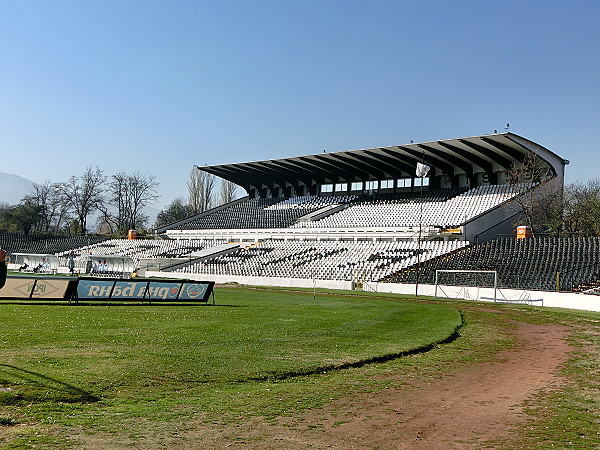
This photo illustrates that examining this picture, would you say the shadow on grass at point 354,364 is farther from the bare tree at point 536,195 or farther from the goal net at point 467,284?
the bare tree at point 536,195

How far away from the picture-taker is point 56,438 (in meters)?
7.77

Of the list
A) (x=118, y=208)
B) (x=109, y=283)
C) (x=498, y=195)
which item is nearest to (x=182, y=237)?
(x=118, y=208)

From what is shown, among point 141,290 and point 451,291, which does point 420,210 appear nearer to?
point 451,291

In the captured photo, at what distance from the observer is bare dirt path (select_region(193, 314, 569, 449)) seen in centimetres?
827

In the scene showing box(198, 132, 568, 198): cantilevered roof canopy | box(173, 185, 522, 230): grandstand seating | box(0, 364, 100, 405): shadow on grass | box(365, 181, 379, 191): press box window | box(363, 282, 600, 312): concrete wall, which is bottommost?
box(0, 364, 100, 405): shadow on grass

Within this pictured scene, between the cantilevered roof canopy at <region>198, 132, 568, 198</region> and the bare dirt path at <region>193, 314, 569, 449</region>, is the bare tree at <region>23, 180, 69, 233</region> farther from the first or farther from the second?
the bare dirt path at <region>193, 314, 569, 449</region>

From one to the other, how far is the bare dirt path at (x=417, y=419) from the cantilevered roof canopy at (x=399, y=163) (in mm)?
47324

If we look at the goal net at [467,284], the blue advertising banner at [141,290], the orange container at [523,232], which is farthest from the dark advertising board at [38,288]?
the orange container at [523,232]

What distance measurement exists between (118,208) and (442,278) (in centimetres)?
8018

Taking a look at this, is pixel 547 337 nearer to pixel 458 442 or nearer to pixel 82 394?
pixel 458 442

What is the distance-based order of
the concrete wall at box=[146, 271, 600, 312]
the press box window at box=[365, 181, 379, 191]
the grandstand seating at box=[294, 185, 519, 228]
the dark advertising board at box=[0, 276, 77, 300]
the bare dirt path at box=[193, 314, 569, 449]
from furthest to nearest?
the press box window at box=[365, 181, 379, 191]
the grandstand seating at box=[294, 185, 519, 228]
the concrete wall at box=[146, 271, 600, 312]
the dark advertising board at box=[0, 276, 77, 300]
the bare dirt path at box=[193, 314, 569, 449]

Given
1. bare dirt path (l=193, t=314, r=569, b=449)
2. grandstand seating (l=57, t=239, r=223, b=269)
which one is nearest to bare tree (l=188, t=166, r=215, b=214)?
grandstand seating (l=57, t=239, r=223, b=269)

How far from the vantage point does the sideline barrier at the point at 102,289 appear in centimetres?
2438

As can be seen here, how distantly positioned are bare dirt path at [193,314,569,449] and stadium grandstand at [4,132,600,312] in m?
27.5
